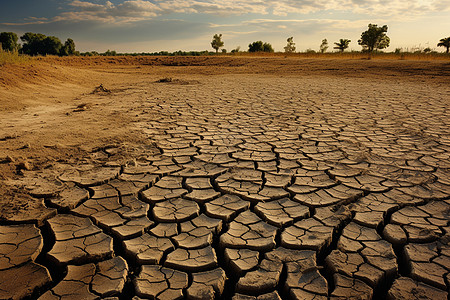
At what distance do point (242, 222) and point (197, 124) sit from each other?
2.61 meters

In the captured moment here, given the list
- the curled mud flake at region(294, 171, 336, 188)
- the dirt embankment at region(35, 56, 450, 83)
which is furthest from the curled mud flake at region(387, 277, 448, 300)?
the dirt embankment at region(35, 56, 450, 83)

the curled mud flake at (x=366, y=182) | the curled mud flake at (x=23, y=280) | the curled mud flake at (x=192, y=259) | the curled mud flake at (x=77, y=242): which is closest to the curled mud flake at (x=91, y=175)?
the curled mud flake at (x=77, y=242)

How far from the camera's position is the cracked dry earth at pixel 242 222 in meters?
1.40

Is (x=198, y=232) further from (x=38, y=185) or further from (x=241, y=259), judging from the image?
(x=38, y=185)

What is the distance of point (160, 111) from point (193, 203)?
11.0 feet

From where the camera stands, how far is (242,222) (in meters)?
1.90

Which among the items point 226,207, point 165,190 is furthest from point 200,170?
point 226,207

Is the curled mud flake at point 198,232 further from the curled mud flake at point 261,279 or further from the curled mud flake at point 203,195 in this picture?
the curled mud flake at point 261,279

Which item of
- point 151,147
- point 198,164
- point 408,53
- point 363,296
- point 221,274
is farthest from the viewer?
point 408,53

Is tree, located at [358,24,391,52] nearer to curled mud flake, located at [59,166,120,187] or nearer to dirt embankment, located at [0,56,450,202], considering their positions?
dirt embankment, located at [0,56,450,202]

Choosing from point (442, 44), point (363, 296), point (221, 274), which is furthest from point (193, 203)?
point (442, 44)

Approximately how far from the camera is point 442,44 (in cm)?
2455

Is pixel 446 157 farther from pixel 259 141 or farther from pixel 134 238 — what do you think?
pixel 134 238

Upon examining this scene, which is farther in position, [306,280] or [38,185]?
[38,185]
